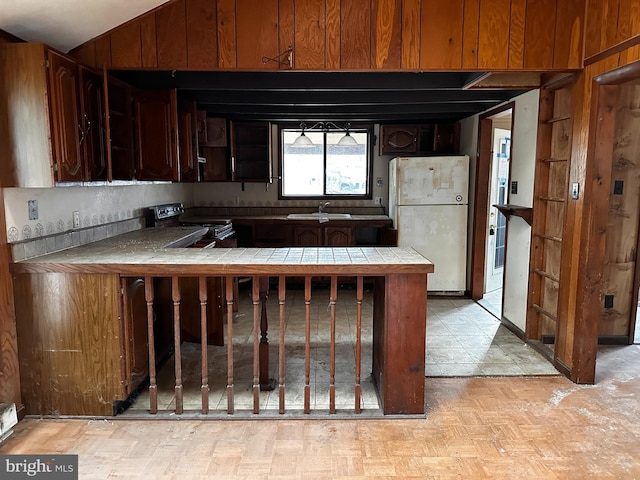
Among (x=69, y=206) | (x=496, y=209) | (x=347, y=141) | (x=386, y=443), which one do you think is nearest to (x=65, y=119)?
(x=69, y=206)

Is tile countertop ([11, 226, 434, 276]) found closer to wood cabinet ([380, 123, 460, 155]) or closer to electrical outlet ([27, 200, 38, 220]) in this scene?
electrical outlet ([27, 200, 38, 220])

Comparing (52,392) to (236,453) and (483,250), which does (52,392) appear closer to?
(236,453)

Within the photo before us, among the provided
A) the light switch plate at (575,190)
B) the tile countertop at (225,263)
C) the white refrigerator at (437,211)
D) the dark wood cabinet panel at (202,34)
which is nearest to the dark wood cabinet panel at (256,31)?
the dark wood cabinet panel at (202,34)

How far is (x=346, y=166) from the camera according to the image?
591cm

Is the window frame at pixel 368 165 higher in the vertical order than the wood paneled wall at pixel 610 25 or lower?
lower

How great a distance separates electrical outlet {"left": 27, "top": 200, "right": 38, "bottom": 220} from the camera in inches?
95.7

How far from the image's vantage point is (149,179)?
3396mm

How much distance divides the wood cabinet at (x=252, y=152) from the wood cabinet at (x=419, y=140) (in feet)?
4.84

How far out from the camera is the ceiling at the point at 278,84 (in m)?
2.29

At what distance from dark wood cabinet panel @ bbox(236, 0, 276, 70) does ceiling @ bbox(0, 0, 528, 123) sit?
1.61 feet

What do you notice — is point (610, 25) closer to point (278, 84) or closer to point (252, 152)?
point (278, 84)

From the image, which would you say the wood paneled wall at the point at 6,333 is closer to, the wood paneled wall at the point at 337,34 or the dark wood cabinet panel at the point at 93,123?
the dark wood cabinet panel at the point at 93,123

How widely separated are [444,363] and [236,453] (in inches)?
67.5

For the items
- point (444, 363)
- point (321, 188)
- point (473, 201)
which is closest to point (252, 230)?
point (321, 188)
